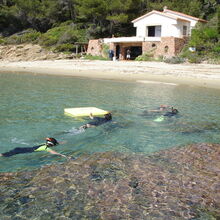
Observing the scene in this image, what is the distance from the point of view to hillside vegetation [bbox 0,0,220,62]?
31942 millimetres

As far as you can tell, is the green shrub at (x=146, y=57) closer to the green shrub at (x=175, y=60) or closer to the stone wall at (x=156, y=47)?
the stone wall at (x=156, y=47)

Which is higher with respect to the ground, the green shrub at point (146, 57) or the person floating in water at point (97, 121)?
the green shrub at point (146, 57)

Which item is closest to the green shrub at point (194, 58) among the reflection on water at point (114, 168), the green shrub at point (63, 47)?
the reflection on water at point (114, 168)

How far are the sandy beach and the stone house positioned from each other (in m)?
5.12

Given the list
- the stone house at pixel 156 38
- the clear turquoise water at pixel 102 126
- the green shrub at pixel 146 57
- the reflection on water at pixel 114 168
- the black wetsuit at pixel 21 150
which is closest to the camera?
the reflection on water at pixel 114 168

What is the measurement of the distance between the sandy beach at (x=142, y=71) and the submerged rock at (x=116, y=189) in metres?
15.3

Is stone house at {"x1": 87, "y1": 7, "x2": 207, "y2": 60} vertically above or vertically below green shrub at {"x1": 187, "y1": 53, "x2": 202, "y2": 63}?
above

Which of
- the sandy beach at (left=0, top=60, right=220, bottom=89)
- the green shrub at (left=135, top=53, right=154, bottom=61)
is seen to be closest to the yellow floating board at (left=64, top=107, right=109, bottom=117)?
the sandy beach at (left=0, top=60, right=220, bottom=89)

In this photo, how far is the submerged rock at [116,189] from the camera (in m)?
4.53

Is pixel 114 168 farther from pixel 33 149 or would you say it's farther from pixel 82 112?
pixel 82 112

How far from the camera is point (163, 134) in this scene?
29.9ft

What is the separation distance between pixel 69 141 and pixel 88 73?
65.3 ft

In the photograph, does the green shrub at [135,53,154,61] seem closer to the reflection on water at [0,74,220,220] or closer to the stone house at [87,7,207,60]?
the stone house at [87,7,207,60]

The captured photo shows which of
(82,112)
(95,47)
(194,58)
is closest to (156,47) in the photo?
(194,58)
